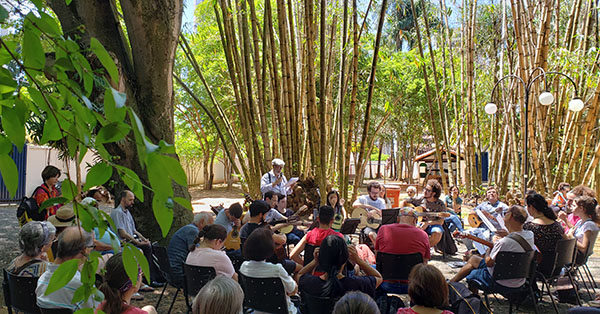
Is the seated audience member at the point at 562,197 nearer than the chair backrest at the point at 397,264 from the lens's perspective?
No

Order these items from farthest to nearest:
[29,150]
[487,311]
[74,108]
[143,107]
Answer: [29,150]
[143,107]
[487,311]
[74,108]

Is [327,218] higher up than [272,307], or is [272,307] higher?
[327,218]

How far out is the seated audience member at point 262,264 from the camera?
308cm

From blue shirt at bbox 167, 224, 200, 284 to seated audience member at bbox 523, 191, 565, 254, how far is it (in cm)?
298

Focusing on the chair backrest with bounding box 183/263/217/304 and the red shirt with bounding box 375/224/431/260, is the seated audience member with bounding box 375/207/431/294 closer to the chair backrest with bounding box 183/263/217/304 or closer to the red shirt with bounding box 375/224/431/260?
the red shirt with bounding box 375/224/431/260

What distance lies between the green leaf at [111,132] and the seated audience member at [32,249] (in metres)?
2.63

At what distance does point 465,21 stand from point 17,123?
988cm

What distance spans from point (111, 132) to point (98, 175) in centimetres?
9

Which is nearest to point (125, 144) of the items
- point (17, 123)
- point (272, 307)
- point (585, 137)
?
point (272, 307)

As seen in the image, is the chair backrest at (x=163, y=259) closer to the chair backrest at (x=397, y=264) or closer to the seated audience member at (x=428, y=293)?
the chair backrest at (x=397, y=264)

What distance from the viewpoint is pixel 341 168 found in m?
7.65

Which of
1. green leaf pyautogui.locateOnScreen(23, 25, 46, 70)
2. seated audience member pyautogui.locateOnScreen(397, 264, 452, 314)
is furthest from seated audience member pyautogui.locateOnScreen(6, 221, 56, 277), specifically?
green leaf pyautogui.locateOnScreen(23, 25, 46, 70)

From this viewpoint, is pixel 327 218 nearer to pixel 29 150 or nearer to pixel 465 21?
Answer: pixel 465 21

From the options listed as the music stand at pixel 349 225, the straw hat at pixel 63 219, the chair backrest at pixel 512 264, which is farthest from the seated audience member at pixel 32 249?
the chair backrest at pixel 512 264
